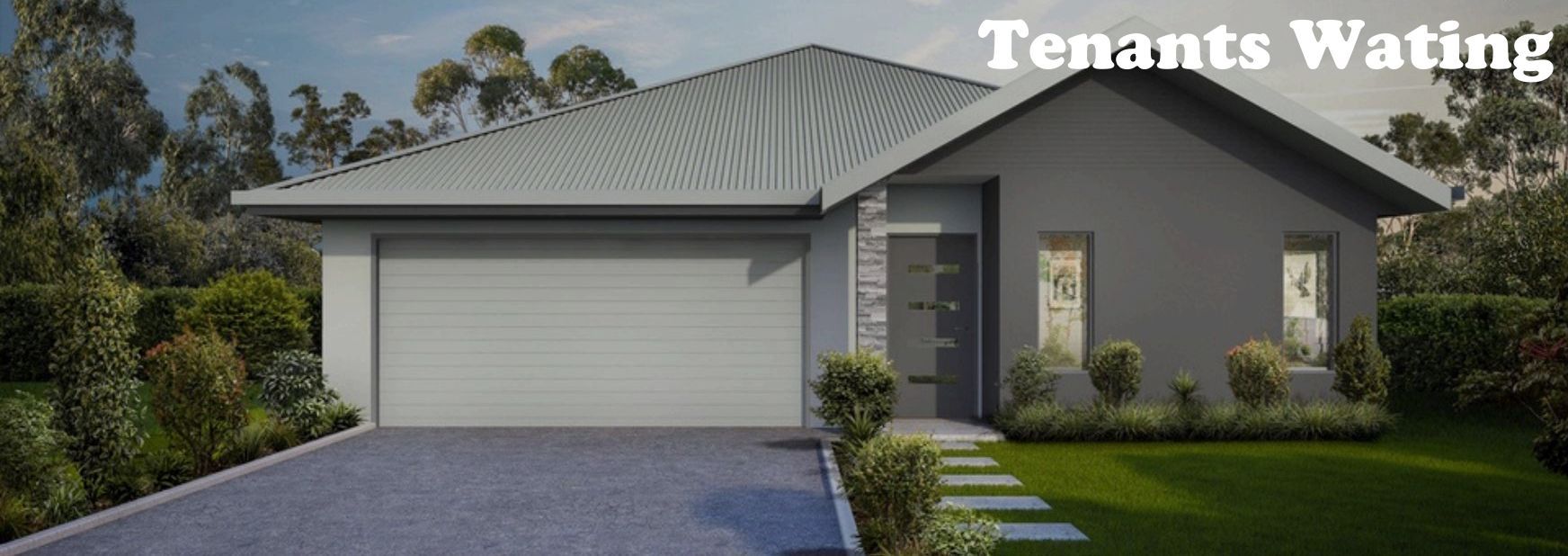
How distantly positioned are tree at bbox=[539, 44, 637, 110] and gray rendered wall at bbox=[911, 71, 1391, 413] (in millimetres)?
27102

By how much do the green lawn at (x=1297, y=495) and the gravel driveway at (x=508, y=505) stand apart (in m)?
1.66

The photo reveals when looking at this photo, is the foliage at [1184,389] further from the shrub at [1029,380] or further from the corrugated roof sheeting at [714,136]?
the corrugated roof sheeting at [714,136]

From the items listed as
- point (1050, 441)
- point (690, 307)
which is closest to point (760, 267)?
point (690, 307)

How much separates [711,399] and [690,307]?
1.06 m

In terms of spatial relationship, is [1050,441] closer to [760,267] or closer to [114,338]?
[760,267]

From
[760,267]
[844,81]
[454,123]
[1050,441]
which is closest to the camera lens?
[1050,441]

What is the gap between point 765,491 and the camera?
28.6 feet

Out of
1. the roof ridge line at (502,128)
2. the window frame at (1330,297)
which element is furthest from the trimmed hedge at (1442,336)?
the roof ridge line at (502,128)

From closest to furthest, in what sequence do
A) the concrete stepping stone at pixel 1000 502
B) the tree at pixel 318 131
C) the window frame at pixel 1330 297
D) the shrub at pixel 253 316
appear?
1. the concrete stepping stone at pixel 1000 502
2. the window frame at pixel 1330 297
3. the shrub at pixel 253 316
4. the tree at pixel 318 131

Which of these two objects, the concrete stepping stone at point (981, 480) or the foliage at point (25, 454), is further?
the concrete stepping stone at point (981, 480)

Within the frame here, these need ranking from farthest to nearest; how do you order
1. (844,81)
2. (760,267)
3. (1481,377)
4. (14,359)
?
(14,359)
(844,81)
(760,267)
(1481,377)

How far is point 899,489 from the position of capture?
254 inches

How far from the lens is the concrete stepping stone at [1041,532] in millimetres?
7254

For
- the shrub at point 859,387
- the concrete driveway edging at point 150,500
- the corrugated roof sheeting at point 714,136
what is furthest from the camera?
the corrugated roof sheeting at point 714,136
